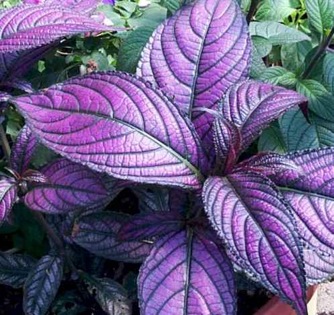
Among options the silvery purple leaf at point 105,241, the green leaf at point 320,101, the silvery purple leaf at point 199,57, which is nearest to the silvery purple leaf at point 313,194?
the silvery purple leaf at point 199,57

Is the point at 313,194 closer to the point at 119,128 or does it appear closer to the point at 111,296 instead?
the point at 119,128

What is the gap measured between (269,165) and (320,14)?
47 cm

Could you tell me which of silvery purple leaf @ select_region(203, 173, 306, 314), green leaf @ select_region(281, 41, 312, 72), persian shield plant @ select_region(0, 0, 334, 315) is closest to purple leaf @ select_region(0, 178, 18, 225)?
persian shield plant @ select_region(0, 0, 334, 315)

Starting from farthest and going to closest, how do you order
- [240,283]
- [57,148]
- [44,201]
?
1. [240,283]
2. [44,201]
3. [57,148]

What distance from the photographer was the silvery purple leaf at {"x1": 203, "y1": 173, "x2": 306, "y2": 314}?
58cm

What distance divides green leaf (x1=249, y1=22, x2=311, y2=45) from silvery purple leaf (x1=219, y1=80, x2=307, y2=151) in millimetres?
337

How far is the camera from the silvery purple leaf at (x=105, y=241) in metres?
0.83

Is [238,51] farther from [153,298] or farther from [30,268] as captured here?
[30,268]

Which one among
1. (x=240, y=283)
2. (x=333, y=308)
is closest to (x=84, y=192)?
(x=240, y=283)

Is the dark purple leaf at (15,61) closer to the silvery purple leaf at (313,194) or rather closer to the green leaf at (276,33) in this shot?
the silvery purple leaf at (313,194)

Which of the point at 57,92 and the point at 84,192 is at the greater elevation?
the point at 57,92

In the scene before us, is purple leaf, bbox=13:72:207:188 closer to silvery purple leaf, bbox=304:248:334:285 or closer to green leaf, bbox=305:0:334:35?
silvery purple leaf, bbox=304:248:334:285

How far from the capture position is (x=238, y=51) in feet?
2.43

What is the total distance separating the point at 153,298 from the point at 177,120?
0.59 feet
